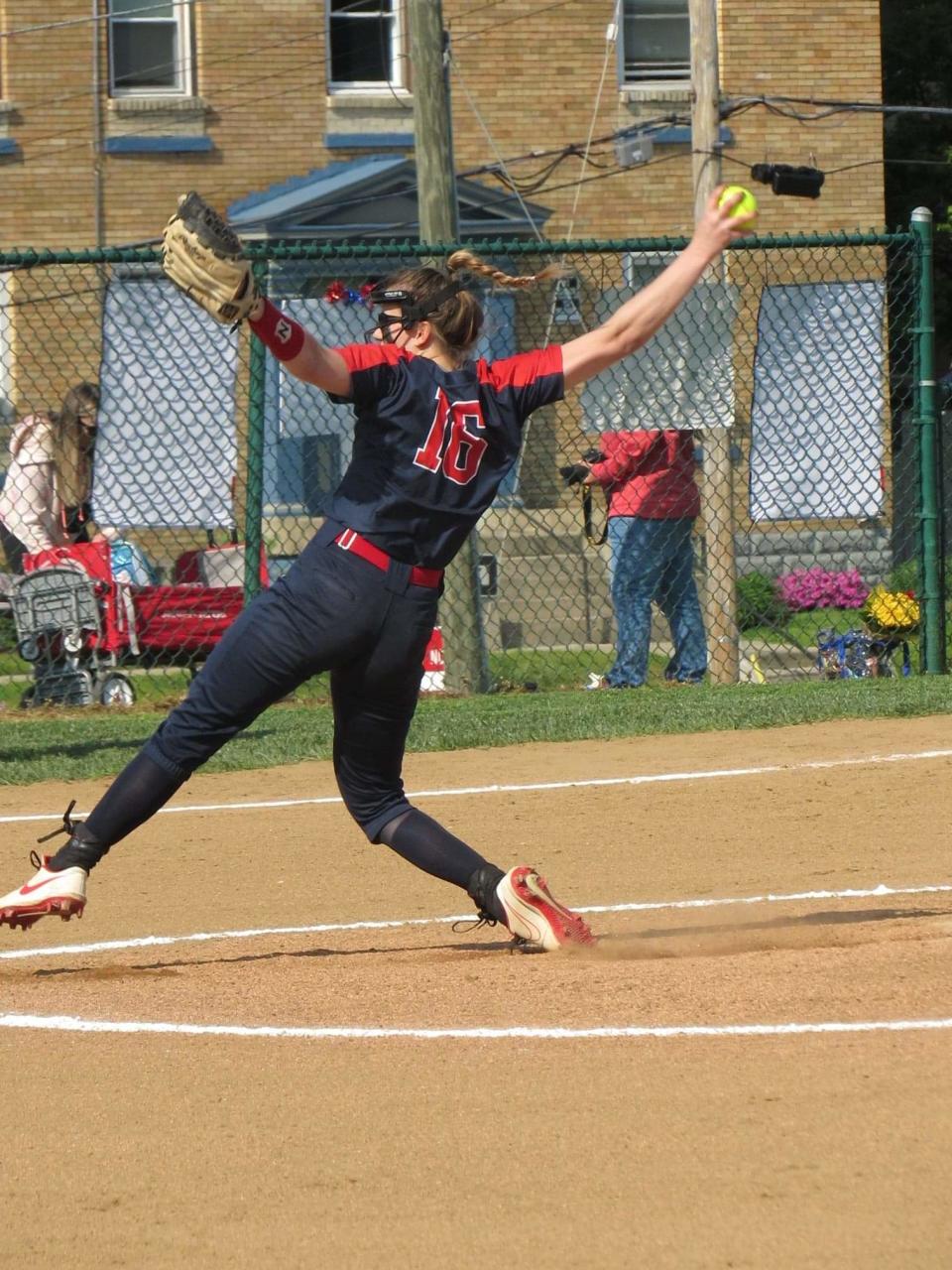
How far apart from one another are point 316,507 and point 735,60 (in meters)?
13.6

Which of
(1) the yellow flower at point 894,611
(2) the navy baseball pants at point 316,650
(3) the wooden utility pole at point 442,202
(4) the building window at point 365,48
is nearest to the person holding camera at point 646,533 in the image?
(3) the wooden utility pole at point 442,202

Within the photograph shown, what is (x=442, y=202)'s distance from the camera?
1219 cm

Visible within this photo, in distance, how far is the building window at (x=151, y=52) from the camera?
22797 millimetres

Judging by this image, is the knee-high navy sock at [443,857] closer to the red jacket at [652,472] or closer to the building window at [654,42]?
the red jacket at [652,472]

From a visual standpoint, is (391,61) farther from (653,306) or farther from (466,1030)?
(466,1030)

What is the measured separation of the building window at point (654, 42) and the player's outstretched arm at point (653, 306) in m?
19.5

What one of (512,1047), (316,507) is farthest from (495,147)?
(512,1047)

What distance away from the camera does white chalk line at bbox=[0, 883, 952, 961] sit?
5875mm

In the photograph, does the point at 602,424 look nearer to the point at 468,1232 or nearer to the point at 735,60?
the point at 468,1232

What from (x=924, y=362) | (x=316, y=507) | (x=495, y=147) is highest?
(x=495, y=147)

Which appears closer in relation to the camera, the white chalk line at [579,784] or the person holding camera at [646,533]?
the white chalk line at [579,784]

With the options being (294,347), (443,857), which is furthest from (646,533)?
(294,347)

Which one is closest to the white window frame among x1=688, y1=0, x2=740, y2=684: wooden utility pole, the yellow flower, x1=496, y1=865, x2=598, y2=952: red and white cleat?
x1=688, y1=0, x2=740, y2=684: wooden utility pole

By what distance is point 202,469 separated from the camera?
1112cm
